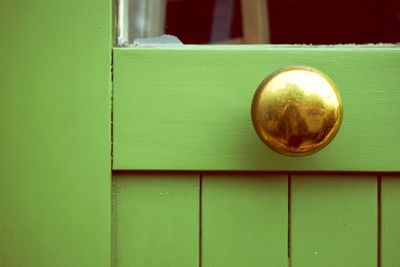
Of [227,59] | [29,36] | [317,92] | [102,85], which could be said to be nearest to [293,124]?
[317,92]

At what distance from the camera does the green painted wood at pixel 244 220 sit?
0.63 meters

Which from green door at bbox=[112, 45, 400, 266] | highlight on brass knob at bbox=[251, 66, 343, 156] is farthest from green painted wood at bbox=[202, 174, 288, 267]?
highlight on brass knob at bbox=[251, 66, 343, 156]

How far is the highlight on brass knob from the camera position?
0.52 m

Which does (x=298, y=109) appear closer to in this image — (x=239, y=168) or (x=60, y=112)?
(x=239, y=168)

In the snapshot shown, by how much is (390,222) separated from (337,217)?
2.8 inches

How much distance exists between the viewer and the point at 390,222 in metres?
0.63

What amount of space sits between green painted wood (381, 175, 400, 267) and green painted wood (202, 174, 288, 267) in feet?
0.42

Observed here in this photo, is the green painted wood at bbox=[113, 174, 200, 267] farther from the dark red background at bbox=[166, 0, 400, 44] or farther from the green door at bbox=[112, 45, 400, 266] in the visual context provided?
the dark red background at bbox=[166, 0, 400, 44]

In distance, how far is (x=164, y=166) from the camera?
0.62 m

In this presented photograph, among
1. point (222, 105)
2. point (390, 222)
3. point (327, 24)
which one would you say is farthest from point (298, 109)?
point (327, 24)

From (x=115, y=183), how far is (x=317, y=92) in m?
0.29

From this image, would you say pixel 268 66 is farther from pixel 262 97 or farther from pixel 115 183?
pixel 115 183

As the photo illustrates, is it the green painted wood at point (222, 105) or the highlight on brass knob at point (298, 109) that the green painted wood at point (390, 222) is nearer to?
the green painted wood at point (222, 105)

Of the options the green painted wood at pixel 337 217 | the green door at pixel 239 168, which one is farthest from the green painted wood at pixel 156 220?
the green painted wood at pixel 337 217
